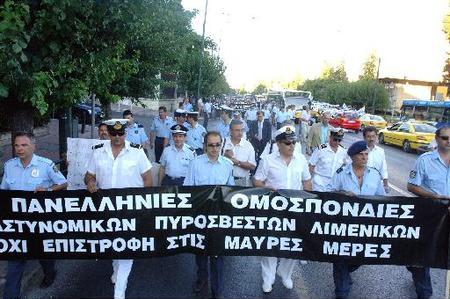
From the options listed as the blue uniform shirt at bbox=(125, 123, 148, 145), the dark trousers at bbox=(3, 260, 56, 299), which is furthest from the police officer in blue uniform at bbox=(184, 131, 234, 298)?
the blue uniform shirt at bbox=(125, 123, 148, 145)

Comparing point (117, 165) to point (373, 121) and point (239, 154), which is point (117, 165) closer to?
point (239, 154)

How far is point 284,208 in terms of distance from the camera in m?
4.66

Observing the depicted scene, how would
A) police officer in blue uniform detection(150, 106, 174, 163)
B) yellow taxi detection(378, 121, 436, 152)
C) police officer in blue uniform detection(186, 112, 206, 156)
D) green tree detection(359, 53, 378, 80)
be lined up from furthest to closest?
green tree detection(359, 53, 378, 80), yellow taxi detection(378, 121, 436, 152), police officer in blue uniform detection(150, 106, 174, 163), police officer in blue uniform detection(186, 112, 206, 156)

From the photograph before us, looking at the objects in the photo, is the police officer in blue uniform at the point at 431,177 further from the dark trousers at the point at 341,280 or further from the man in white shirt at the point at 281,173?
the man in white shirt at the point at 281,173

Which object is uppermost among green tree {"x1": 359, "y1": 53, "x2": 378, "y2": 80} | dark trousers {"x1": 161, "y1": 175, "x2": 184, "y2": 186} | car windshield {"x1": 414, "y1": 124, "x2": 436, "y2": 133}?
green tree {"x1": 359, "y1": 53, "x2": 378, "y2": 80}

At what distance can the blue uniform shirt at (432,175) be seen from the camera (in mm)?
4668

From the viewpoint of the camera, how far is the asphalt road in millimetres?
4879

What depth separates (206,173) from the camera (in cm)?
488

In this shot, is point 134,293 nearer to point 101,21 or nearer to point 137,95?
point 101,21

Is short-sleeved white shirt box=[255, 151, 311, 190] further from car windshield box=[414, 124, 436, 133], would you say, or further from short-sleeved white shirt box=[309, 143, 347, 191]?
car windshield box=[414, 124, 436, 133]

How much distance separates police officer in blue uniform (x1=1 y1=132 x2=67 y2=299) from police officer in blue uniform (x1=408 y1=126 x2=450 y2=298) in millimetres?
3785

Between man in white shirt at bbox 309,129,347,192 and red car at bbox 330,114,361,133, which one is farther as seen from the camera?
red car at bbox 330,114,361,133

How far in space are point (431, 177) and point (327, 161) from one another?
6.34ft

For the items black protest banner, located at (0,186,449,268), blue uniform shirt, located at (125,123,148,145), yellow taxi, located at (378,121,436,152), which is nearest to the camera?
black protest banner, located at (0,186,449,268)
